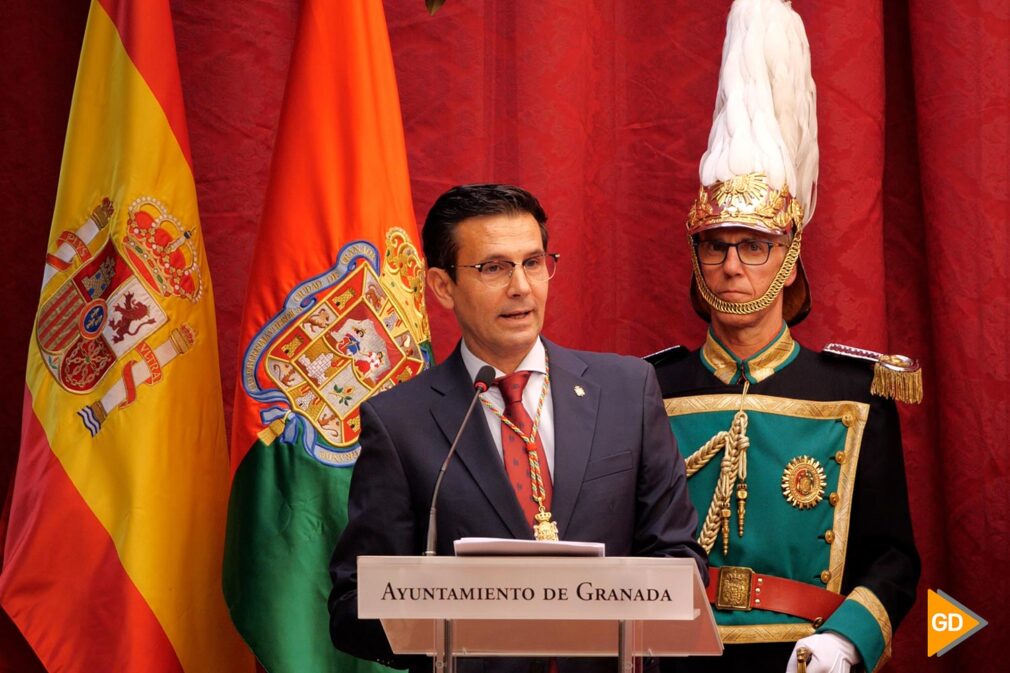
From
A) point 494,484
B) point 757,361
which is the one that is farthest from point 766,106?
point 494,484

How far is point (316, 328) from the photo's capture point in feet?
11.0

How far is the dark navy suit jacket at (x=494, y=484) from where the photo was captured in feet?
8.07

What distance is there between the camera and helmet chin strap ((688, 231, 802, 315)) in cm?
317

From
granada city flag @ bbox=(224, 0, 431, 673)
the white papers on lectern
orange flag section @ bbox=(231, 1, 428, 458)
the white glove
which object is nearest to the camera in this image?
the white papers on lectern

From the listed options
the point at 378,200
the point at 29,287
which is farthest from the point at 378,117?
the point at 29,287

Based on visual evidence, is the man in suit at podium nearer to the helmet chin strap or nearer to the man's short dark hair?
the man's short dark hair

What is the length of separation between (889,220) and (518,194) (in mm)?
1772

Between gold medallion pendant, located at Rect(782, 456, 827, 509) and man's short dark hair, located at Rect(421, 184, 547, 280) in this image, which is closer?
man's short dark hair, located at Rect(421, 184, 547, 280)

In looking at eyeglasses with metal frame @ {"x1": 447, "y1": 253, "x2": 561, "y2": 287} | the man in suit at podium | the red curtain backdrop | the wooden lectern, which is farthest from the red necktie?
the red curtain backdrop

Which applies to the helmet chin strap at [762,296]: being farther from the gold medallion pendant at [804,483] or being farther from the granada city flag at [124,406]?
the granada city flag at [124,406]

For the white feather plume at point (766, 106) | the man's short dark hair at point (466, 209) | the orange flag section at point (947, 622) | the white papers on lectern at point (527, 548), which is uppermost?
the white feather plume at point (766, 106)

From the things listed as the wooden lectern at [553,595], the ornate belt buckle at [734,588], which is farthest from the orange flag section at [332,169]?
the wooden lectern at [553,595]

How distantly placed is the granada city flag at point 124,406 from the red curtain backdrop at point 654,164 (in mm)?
520

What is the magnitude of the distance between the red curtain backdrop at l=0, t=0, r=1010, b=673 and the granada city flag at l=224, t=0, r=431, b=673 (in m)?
0.70
